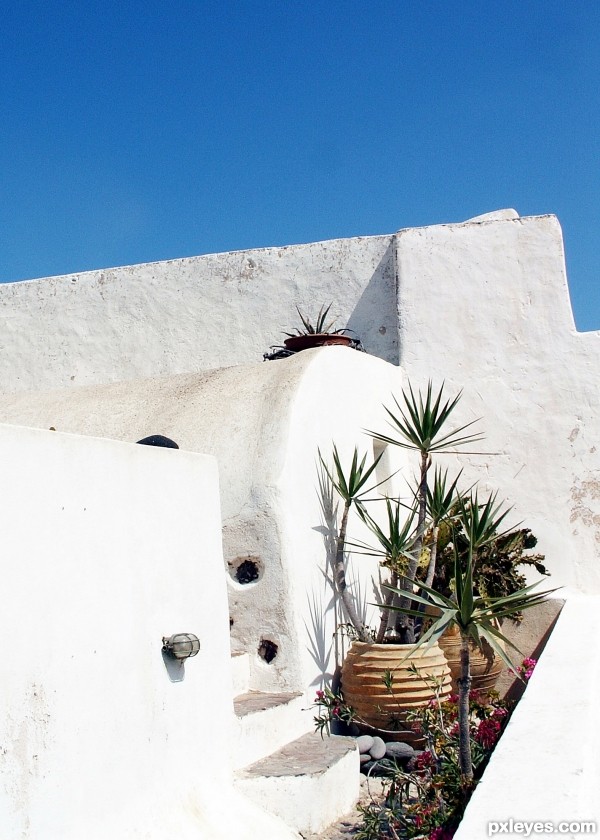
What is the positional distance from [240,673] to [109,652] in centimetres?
187

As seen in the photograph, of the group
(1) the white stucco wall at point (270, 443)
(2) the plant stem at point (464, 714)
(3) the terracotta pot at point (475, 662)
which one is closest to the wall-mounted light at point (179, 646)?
(2) the plant stem at point (464, 714)

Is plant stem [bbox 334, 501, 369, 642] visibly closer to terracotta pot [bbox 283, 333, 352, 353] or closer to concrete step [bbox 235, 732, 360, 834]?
concrete step [bbox 235, 732, 360, 834]

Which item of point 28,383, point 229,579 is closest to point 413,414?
point 229,579

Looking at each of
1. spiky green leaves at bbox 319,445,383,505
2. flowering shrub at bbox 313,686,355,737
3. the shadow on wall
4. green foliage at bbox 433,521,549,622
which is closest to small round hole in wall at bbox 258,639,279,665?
flowering shrub at bbox 313,686,355,737

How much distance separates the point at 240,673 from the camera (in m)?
5.32

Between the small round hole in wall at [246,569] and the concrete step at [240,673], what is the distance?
17.4 inches

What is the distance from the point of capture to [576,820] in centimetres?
252

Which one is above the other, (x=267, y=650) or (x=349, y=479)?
(x=349, y=479)

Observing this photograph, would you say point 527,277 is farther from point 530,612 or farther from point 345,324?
point 530,612

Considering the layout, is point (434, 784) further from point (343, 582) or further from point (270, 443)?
point (270, 443)

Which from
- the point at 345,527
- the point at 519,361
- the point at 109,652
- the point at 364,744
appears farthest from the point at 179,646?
the point at 519,361

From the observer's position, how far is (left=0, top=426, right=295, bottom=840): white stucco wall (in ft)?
10.3

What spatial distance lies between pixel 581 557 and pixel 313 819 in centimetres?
411

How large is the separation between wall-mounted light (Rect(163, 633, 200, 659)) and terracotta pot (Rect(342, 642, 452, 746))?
1700mm
